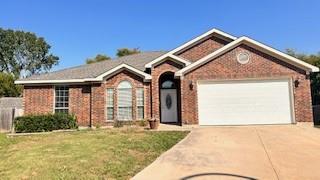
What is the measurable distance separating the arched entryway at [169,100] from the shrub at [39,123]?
6.15 m

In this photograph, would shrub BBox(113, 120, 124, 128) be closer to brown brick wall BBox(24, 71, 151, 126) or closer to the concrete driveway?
brown brick wall BBox(24, 71, 151, 126)

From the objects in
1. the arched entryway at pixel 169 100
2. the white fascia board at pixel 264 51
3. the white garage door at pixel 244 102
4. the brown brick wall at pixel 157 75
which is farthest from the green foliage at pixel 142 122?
the white fascia board at pixel 264 51

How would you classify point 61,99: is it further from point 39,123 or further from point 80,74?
point 39,123

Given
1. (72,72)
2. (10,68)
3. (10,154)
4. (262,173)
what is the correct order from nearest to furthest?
1. (262,173)
2. (10,154)
3. (72,72)
4. (10,68)

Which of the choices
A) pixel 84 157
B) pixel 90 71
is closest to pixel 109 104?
pixel 90 71

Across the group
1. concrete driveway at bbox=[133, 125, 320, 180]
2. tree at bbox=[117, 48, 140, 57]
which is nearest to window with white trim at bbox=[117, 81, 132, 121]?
concrete driveway at bbox=[133, 125, 320, 180]

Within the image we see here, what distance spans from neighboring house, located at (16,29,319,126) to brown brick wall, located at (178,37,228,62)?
2.64m

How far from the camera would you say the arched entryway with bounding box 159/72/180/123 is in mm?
21391

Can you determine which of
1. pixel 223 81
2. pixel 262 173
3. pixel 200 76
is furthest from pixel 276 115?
pixel 262 173

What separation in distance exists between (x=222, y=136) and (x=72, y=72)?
12801 millimetres

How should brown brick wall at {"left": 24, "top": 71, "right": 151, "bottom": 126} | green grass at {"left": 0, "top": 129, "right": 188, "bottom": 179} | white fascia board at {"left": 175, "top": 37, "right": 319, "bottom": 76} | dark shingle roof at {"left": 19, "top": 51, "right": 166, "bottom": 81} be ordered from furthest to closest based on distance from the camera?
dark shingle roof at {"left": 19, "top": 51, "right": 166, "bottom": 81}, brown brick wall at {"left": 24, "top": 71, "right": 151, "bottom": 126}, white fascia board at {"left": 175, "top": 37, "right": 319, "bottom": 76}, green grass at {"left": 0, "top": 129, "right": 188, "bottom": 179}

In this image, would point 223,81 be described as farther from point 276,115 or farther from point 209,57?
point 276,115

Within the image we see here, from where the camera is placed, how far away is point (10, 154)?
10305 millimetres

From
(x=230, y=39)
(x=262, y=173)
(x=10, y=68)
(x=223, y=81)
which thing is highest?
(x=10, y=68)
